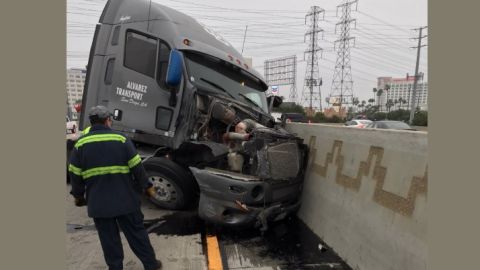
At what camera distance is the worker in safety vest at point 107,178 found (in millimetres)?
3326

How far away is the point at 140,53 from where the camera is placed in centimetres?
602

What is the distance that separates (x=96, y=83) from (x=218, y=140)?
2.56 meters

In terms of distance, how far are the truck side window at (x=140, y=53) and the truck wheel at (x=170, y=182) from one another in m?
1.50

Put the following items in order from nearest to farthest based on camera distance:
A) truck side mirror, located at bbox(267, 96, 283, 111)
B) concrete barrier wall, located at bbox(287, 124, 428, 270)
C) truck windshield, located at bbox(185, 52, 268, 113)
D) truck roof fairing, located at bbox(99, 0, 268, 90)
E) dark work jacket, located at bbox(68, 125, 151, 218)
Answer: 1. concrete barrier wall, located at bbox(287, 124, 428, 270)
2. dark work jacket, located at bbox(68, 125, 151, 218)
3. truck windshield, located at bbox(185, 52, 268, 113)
4. truck roof fairing, located at bbox(99, 0, 268, 90)
5. truck side mirror, located at bbox(267, 96, 283, 111)

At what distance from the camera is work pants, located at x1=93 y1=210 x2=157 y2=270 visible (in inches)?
138

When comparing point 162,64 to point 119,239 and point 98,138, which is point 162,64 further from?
point 119,239

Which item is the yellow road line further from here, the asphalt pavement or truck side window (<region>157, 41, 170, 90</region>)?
truck side window (<region>157, 41, 170, 90</region>)

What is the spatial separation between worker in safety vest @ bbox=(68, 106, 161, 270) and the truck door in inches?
86.8

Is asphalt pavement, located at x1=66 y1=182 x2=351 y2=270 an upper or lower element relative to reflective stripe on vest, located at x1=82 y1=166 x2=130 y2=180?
lower

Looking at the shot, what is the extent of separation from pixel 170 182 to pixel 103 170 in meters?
2.13

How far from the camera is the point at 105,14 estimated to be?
21.5 ft

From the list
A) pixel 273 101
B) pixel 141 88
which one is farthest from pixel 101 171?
pixel 273 101

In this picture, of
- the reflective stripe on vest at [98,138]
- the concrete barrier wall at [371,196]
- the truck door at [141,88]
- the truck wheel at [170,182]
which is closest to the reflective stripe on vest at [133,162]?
the reflective stripe on vest at [98,138]

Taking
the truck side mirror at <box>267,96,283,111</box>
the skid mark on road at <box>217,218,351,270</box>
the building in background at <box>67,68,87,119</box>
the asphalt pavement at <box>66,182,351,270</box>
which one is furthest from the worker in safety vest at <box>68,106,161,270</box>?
the truck side mirror at <box>267,96,283,111</box>
